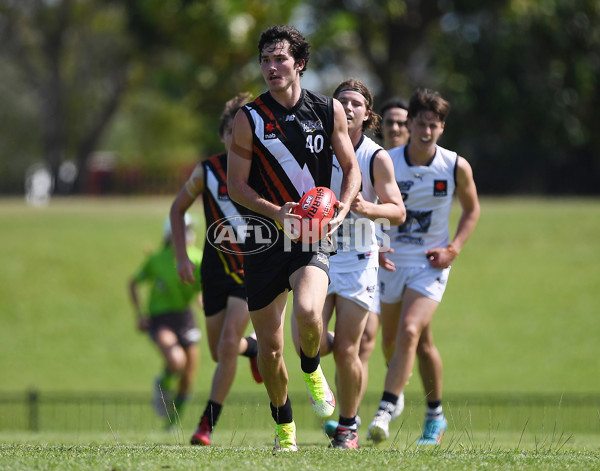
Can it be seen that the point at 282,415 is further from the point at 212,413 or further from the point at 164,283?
the point at 164,283

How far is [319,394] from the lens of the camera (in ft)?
18.1

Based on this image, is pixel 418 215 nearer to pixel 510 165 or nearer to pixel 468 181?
pixel 468 181

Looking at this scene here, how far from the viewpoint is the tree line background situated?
86.3 ft

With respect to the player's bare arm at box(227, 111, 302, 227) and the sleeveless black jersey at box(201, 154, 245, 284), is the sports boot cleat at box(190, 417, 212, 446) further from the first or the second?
the player's bare arm at box(227, 111, 302, 227)

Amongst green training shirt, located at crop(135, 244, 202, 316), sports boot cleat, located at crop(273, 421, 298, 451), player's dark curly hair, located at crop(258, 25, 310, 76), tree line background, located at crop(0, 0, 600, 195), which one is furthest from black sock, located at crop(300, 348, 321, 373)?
tree line background, located at crop(0, 0, 600, 195)

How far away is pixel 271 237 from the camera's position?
5699mm

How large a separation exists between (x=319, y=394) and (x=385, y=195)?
161cm

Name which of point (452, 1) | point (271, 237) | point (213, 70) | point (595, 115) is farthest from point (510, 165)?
point (271, 237)

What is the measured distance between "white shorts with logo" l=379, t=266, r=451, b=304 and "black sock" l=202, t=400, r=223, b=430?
5.79ft

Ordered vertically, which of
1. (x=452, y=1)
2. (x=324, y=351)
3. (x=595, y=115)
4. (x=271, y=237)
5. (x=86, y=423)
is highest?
(x=452, y=1)

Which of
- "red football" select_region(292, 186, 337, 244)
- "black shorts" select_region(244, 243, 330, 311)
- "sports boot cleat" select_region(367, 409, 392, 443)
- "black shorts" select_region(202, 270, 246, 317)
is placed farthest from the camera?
"black shorts" select_region(202, 270, 246, 317)

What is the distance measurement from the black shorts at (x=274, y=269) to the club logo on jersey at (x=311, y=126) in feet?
2.43

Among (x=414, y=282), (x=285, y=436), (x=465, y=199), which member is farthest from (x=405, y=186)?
(x=285, y=436)

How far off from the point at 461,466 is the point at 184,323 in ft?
25.1
